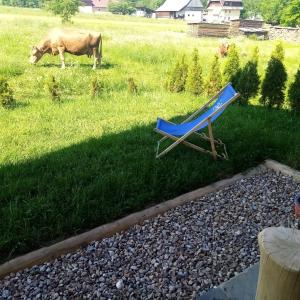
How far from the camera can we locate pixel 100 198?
14.5ft

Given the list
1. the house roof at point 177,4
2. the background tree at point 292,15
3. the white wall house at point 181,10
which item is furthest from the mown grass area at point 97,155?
the house roof at point 177,4

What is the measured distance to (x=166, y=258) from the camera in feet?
11.6

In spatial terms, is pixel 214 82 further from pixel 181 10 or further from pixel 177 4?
pixel 177 4

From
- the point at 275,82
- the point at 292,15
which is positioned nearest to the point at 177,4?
the point at 292,15

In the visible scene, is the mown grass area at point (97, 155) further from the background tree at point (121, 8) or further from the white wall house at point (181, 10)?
the white wall house at point (181, 10)

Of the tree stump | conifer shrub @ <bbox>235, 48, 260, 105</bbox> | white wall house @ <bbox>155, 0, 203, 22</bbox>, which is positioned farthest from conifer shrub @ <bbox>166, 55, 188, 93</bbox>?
white wall house @ <bbox>155, 0, 203, 22</bbox>

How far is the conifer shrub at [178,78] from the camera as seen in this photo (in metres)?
10.4

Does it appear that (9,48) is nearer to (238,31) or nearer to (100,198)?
(100,198)

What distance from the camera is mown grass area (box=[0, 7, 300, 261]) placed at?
161 inches

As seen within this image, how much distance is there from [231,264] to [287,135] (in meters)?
3.88

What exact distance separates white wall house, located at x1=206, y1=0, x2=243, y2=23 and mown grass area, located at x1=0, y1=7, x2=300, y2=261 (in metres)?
91.0

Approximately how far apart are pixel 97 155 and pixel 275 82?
5.07 metres

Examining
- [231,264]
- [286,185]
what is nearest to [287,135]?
[286,185]

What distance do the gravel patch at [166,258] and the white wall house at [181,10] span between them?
106 meters
